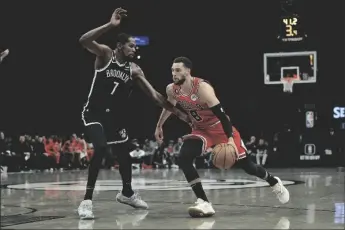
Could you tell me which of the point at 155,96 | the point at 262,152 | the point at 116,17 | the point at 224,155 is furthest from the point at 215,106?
the point at 262,152

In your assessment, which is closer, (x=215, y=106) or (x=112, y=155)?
(x=215, y=106)

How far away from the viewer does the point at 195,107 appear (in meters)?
6.54

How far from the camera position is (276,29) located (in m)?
31.4

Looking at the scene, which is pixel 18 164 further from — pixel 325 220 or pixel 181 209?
pixel 325 220

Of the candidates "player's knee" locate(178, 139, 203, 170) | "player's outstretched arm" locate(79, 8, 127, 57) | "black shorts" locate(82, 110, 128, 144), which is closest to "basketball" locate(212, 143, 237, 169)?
"player's knee" locate(178, 139, 203, 170)

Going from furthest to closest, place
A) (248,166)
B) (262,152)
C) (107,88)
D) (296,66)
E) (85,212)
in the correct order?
1. (262,152)
2. (296,66)
3. (248,166)
4. (107,88)
5. (85,212)

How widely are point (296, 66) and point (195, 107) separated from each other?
1914 centimetres

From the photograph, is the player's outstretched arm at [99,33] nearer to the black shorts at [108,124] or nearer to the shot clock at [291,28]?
the black shorts at [108,124]

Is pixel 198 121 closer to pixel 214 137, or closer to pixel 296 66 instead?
pixel 214 137

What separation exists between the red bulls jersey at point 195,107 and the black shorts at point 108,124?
70cm

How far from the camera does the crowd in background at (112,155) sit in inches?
859

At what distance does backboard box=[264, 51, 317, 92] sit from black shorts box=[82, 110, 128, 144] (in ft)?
62.2

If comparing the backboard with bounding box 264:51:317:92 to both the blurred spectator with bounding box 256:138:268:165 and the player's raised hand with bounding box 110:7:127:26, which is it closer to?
the blurred spectator with bounding box 256:138:268:165

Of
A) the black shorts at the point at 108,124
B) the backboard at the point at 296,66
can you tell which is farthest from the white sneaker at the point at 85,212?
the backboard at the point at 296,66
